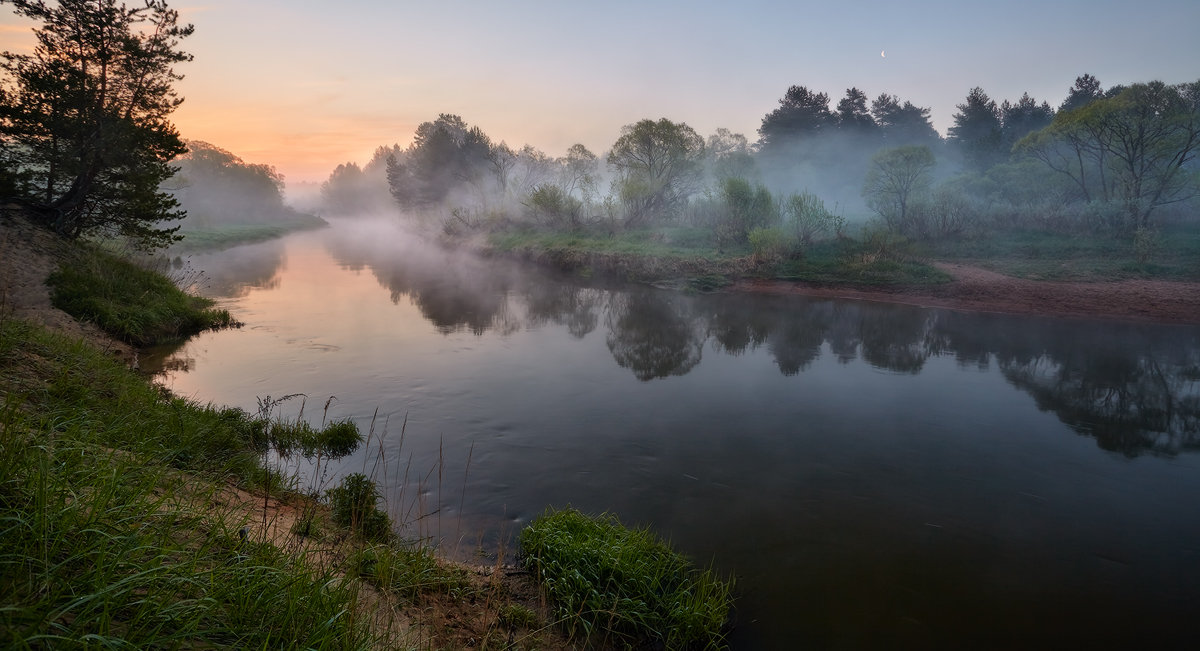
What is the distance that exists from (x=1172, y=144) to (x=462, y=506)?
33.2 meters

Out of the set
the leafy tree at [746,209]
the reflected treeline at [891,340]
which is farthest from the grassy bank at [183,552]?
the leafy tree at [746,209]

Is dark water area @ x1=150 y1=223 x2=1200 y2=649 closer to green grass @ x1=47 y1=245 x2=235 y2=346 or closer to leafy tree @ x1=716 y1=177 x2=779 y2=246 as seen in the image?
green grass @ x1=47 y1=245 x2=235 y2=346

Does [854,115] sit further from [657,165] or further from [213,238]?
[213,238]

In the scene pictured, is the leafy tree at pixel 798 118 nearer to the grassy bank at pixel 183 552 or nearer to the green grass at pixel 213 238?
the green grass at pixel 213 238

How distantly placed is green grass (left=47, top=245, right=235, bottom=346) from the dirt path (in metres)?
21.6

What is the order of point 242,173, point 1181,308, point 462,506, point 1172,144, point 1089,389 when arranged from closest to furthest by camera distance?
point 462,506
point 1089,389
point 1181,308
point 1172,144
point 242,173

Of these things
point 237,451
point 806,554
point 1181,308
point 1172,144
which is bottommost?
point 806,554

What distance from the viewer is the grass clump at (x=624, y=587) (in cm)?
447

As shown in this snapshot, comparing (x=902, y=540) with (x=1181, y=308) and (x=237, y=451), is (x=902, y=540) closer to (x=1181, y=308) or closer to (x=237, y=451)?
(x=237, y=451)

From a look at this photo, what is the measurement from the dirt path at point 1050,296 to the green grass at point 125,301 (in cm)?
2160

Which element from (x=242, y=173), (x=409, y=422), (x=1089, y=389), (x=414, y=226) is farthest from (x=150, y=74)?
(x=242, y=173)

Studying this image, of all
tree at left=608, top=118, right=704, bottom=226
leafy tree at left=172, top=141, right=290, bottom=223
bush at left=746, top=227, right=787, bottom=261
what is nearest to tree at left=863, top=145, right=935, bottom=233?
bush at left=746, top=227, right=787, bottom=261

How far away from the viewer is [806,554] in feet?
19.2

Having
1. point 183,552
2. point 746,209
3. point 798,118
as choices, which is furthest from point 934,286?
point 798,118
